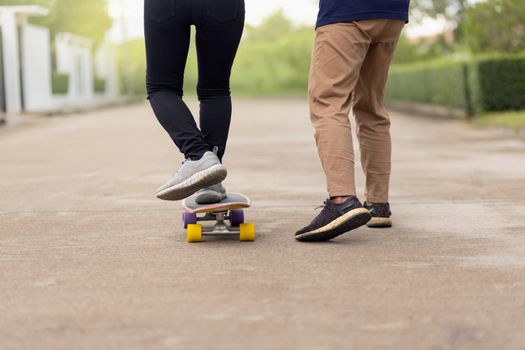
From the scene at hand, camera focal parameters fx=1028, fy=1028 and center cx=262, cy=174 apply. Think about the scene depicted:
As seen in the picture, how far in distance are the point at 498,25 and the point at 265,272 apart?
1929 centimetres

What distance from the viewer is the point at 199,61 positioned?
17.4ft

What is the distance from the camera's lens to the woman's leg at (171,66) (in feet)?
16.6

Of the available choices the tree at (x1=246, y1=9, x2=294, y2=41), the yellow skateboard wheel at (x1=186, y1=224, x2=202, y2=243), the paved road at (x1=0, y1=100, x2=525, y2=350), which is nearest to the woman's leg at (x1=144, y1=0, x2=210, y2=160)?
the yellow skateboard wheel at (x1=186, y1=224, x2=202, y2=243)

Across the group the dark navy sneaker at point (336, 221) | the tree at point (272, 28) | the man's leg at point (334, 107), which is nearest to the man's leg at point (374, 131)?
the man's leg at point (334, 107)

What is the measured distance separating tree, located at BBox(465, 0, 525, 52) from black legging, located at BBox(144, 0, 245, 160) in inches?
683

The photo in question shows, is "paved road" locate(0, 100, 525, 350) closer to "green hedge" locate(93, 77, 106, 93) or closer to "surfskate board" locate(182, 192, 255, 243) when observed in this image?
"surfskate board" locate(182, 192, 255, 243)

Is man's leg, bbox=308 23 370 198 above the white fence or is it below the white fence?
above

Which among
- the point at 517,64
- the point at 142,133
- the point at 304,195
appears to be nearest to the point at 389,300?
the point at 304,195

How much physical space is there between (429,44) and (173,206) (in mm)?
49239

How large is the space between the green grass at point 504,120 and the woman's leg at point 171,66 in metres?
11.2

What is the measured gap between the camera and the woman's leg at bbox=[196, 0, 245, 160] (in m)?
5.13

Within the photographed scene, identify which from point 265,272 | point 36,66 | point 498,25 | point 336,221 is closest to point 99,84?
point 36,66

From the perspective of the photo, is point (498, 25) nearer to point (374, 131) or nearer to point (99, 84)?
point (374, 131)

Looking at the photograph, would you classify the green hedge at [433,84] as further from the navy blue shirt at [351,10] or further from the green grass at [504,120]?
the navy blue shirt at [351,10]
